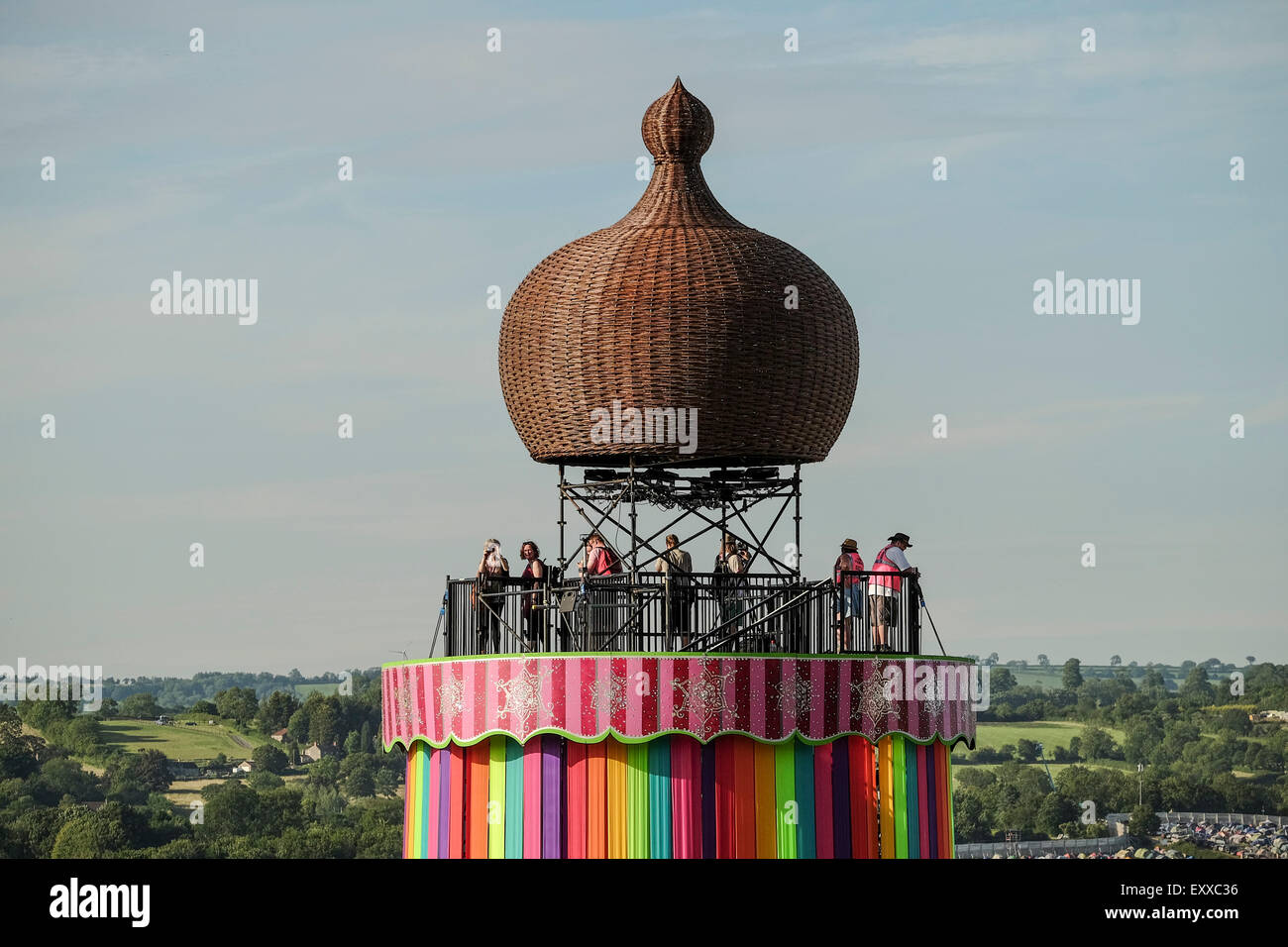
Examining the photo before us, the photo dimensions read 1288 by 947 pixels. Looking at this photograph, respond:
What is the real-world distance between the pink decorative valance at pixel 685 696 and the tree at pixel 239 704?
14257 centimetres

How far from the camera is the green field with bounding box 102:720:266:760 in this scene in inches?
6511

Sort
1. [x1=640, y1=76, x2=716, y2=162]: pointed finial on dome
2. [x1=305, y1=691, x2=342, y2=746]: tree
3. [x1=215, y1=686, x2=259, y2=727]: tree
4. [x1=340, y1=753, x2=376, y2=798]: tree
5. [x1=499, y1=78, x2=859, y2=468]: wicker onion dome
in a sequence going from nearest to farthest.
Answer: [x1=499, y1=78, x2=859, y2=468]: wicker onion dome
[x1=640, y1=76, x2=716, y2=162]: pointed finial on dome
[x1=340, y1=753, x2=376, y2=798]: tree
[x1=305, y1=691, x2=342, y2=746]: tree
[x1=215, y1=686, x2=259, y2=727]: tree

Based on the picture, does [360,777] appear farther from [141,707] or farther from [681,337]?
[681,337]

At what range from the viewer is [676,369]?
33.6m

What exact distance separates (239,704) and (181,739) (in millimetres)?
6731

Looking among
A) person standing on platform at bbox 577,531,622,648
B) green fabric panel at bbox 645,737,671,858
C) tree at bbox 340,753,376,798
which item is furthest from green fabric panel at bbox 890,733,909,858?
tree at bbox 340,753,376,798

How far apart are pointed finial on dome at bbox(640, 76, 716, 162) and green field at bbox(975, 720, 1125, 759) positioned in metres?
138

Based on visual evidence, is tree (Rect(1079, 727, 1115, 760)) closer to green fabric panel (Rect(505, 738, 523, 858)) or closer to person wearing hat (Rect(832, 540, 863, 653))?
person wearing hat (Rect(832, 540, 863, 653))

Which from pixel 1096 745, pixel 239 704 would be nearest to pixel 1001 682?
pixel 1096 745

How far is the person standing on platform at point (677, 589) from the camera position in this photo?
109 ft

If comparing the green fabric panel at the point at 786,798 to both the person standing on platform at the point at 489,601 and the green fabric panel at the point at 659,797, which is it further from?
the person standing on platform at the point at 489,601
